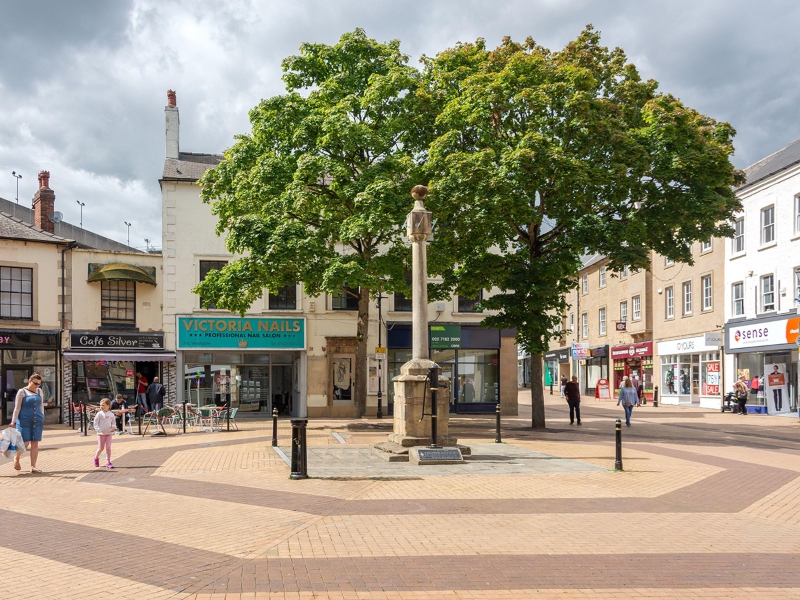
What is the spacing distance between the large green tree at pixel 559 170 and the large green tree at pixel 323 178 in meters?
1.25

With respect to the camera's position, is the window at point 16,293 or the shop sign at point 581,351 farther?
the shop sign at point 581,351

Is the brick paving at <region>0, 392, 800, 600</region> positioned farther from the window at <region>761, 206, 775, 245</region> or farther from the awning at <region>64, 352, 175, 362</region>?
the window at <region>761, 206, 775, 245</region>

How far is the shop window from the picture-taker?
3834 centimetres

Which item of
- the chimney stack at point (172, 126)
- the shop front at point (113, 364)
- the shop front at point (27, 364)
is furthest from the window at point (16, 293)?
the chimney stack at point (172, 126)

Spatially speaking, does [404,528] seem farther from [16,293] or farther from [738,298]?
[738,298]

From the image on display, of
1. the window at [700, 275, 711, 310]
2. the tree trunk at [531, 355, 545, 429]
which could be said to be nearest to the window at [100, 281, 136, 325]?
the tree trunk at [531, 355, 545, 429]

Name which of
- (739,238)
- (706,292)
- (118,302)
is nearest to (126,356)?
(118,302)

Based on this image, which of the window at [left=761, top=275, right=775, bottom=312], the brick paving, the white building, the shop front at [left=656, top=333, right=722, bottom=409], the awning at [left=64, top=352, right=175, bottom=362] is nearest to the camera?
the brick paving

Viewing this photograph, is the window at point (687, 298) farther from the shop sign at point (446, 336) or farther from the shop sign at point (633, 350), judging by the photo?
the shop sign at point (446, 336)

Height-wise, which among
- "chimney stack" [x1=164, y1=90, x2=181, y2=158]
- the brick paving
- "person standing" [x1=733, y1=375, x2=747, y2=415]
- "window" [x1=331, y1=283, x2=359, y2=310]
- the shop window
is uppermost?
"chimney stack" [x1=164, y1=90, x2=181, y2=158]

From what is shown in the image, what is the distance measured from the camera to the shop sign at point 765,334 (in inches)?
1217

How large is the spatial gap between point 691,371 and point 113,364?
2887 centimetres

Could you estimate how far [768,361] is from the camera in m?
33.2

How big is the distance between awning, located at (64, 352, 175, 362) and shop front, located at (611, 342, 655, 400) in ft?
89.9
